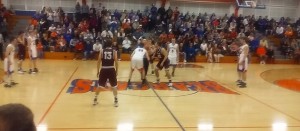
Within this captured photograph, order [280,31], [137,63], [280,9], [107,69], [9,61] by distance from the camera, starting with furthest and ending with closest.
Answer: [280,9] < [280,31] < [137,63] < [9,61] < [107,69]

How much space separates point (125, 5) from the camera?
88.6 ft

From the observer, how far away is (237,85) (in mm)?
12453

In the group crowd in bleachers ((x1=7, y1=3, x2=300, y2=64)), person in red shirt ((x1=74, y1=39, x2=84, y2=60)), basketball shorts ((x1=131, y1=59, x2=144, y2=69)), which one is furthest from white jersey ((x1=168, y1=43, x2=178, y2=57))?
person in red shirt ((x1=74, y1=39, x2=84, y2=60))

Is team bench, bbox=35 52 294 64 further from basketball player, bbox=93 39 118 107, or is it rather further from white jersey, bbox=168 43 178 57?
basketball player, bbox=93 39 118 107

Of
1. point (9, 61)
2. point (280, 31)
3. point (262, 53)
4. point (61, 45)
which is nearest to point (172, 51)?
point (9, 61)

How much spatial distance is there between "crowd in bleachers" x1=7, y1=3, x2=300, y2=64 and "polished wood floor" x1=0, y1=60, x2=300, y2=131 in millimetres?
8905

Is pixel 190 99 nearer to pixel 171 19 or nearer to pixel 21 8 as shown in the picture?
pixel 171 19

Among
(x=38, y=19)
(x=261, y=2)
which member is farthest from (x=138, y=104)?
(x=261, y=2)

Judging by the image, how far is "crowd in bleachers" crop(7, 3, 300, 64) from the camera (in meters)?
21.1

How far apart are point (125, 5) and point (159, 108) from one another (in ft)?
65.0

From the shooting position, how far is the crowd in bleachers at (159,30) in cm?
2109

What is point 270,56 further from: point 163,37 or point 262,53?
point 163,37

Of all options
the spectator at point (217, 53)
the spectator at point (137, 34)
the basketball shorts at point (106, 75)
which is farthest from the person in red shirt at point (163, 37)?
the basketball shorts at point (106, 75)

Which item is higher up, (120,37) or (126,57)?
(120,37)
